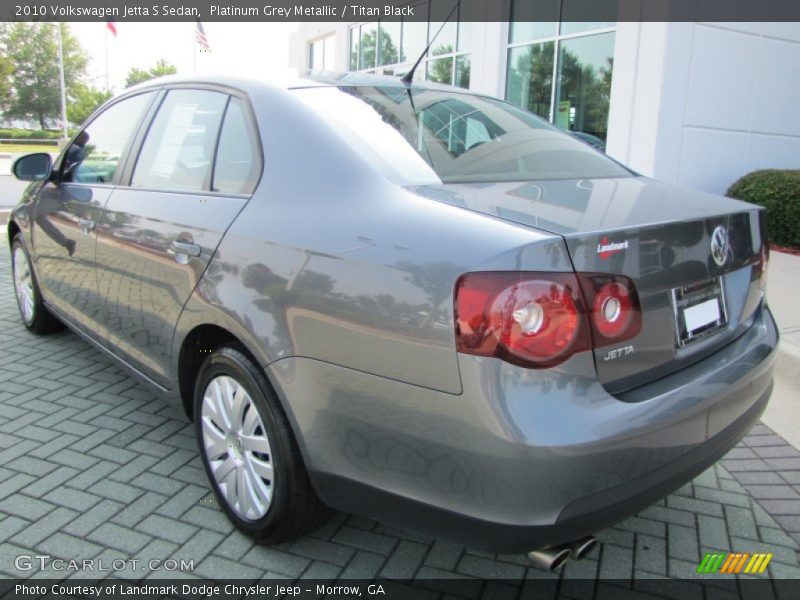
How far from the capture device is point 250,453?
2.36 metres

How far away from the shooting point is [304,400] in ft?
6.70

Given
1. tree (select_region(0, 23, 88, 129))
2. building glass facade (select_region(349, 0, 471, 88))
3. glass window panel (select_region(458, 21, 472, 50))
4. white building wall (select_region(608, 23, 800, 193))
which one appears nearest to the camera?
white building wall (select_region(608, 23, 800, 193))

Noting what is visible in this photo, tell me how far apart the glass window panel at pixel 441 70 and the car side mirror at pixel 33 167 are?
10.8 m

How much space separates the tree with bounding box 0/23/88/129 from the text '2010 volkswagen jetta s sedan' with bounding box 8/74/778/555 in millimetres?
77821

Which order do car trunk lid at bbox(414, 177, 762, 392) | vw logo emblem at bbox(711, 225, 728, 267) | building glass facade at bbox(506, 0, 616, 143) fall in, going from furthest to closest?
building glass facade at bbox(506, 0, 616, 143) → vw logo emblem at bbox(711, 225, 728, 267) → car trunk lid at bbox(414, 177, 762, 392)

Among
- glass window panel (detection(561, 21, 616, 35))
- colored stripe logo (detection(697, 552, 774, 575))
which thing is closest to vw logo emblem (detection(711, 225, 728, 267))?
colored stripe logo (detection(697, 552, 774, 575))

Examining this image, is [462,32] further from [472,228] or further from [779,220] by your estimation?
[472,228]

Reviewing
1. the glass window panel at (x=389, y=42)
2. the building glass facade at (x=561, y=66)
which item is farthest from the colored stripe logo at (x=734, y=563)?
the glass window panel at (x=389, y=42)

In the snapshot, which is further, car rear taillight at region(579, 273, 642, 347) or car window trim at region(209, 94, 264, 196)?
car window trim at region(209, 94, 264, 196)

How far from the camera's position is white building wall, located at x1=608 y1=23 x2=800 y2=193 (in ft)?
27.3

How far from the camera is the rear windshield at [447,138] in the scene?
2266 mm

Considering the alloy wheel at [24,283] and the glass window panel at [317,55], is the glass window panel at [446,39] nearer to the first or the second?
the glass window panel at [317,55]

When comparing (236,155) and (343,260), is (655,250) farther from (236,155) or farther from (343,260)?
(236,155)

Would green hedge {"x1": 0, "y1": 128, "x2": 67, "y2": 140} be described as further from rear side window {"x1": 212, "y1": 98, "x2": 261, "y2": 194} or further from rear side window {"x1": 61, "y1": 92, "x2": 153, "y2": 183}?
rear side window {"x1": 212, "y1": 98, "x2": 261, "y2": 194}
